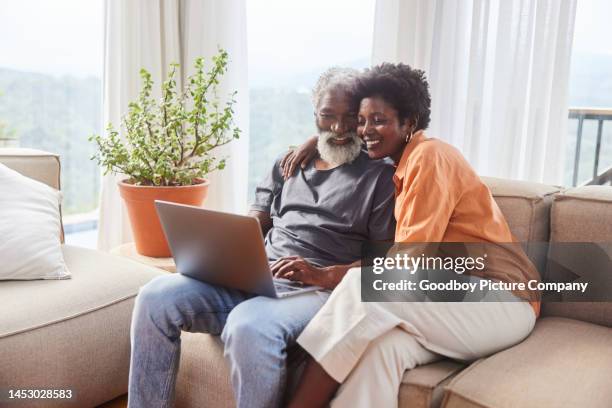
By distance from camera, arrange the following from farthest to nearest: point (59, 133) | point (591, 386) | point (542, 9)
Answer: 1. point (59, 133)
2. point (542, 9)
3. point (591, 386)

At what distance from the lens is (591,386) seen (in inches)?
55.6

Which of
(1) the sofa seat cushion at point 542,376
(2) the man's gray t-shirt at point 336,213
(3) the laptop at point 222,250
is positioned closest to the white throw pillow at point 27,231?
(3) the laptop at point 222,250

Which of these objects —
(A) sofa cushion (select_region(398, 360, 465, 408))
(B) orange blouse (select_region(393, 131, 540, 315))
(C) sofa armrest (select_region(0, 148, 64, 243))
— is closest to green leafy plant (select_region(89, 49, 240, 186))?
(C) sofa armrest (select_region(0, 148, 64, 243))

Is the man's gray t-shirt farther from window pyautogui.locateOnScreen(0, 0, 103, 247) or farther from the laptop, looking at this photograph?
window pyautogui.locateOnScreen(0, 0, 103, 247)

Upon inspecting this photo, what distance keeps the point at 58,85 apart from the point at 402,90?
213cm

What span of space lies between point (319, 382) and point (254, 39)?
2.32 meters

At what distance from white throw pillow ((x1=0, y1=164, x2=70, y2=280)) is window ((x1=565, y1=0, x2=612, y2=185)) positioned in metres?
2.05

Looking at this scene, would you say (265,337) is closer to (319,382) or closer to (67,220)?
(319,382)

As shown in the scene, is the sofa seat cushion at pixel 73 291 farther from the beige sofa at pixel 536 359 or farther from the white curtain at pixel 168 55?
the white curtain at pixel 168 55

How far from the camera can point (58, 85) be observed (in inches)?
129

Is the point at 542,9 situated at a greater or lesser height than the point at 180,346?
greater

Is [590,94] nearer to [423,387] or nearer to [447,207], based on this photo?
[447,207]

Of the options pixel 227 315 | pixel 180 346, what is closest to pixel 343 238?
pixel 227 315

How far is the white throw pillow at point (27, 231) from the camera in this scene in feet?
6.50
